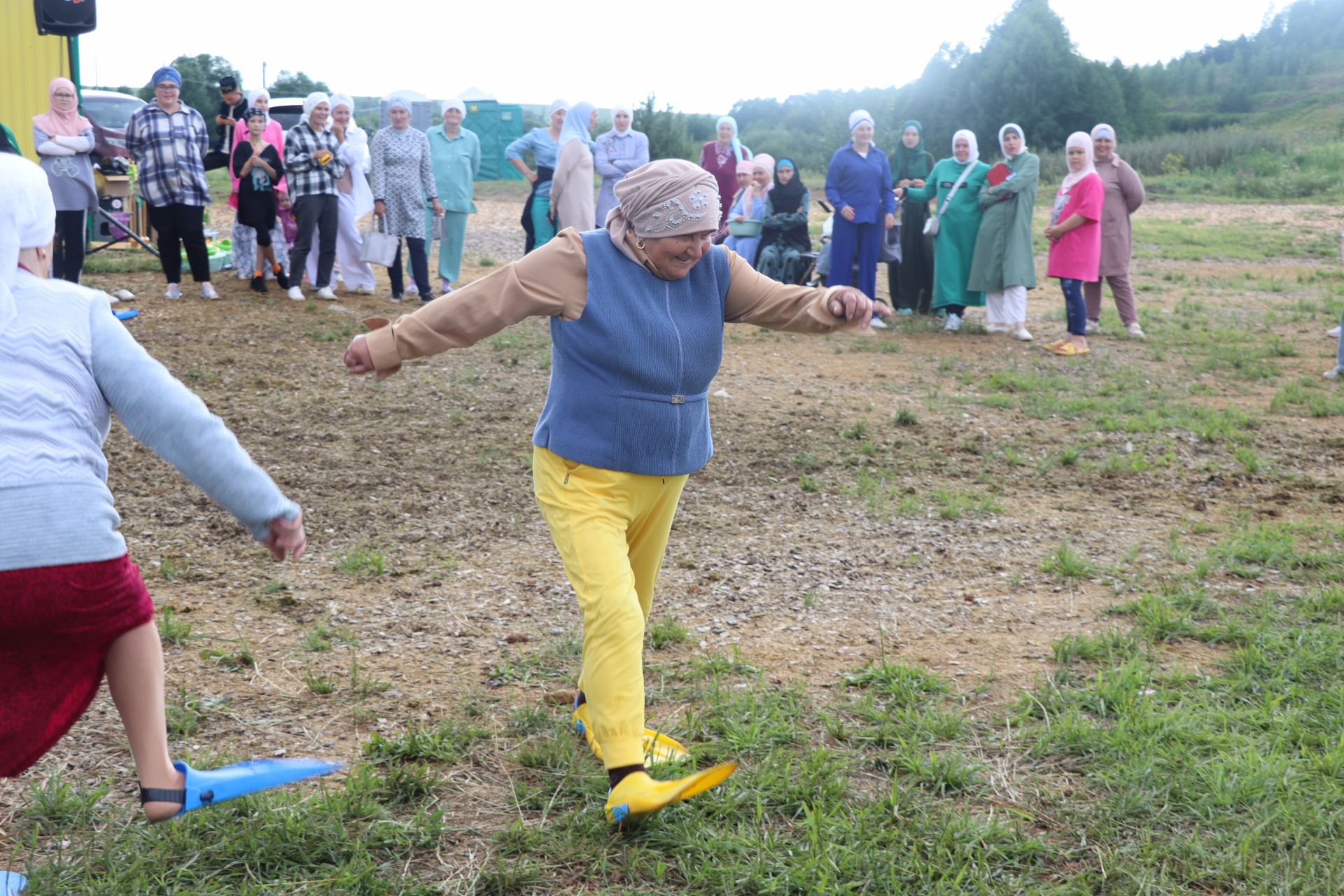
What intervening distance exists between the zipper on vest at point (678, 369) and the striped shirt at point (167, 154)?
8.65 meters

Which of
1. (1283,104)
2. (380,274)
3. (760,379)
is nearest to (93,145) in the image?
(380,274)

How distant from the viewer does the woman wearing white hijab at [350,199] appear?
12289 millimetres

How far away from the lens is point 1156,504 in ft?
22.5

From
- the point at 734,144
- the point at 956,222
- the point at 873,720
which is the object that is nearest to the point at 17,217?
the point at 873,720

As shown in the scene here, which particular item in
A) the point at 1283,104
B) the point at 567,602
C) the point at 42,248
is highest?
the point at 1283,104

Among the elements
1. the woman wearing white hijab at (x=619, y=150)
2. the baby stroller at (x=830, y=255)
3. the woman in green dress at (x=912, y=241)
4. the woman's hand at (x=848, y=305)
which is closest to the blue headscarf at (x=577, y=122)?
the woman wearing white hijab at (x=619, y=150)

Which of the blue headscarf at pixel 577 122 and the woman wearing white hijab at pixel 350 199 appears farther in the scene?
the blue headscarf at pixel 577 122

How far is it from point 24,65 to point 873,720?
39.4ft

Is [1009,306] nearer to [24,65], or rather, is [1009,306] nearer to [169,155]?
[169,155]

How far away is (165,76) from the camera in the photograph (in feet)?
36.0

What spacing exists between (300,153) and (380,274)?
12.2 ft

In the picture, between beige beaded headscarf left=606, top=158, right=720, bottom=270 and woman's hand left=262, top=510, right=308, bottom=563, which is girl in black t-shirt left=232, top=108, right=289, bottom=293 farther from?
woman's hand left=262, top=510, right=308, bottom=563

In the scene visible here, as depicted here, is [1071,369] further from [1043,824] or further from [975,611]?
[1043,824]

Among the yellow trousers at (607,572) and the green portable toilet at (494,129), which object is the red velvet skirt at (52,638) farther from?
the green portable toilet at (494,129)
